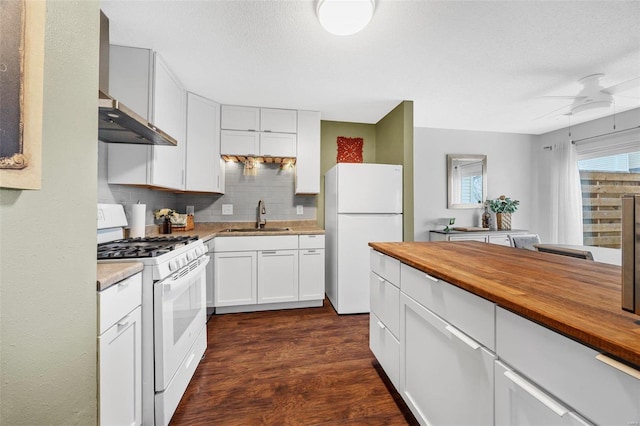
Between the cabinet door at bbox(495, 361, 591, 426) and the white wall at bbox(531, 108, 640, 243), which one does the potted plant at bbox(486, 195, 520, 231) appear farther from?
the cabinet door at bbox(495, 361, 591, 426)

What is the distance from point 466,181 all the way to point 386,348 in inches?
136

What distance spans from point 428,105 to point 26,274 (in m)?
3.49

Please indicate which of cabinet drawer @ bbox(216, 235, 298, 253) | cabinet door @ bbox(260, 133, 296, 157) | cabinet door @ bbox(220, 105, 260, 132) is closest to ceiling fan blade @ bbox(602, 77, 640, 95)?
cabinet door @ bbox(260, 133, 296, 157)

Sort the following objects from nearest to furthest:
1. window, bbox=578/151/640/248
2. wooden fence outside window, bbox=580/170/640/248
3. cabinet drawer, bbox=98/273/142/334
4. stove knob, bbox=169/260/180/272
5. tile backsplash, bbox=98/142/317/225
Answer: cabinet drawer, bbox=98/273/142/334 < stove knob, bbox=169/260/180/272 < tile backsplash, bbox=98/142/317/225 < window, bbox=578/151/640/248 < wooden fence outside window, bbox=580/170/640/248

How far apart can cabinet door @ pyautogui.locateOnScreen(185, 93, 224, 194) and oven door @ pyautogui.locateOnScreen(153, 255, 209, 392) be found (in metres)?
1.27

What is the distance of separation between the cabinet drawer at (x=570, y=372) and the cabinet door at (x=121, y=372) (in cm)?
136

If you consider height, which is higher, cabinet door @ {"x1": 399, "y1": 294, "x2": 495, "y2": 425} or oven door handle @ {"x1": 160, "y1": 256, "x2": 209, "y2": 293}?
oven door handle @ {"x1": 160, "y1": 256, "x2": 209, "y2": 293}

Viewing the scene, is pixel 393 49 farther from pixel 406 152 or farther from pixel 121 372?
pixel 121 372

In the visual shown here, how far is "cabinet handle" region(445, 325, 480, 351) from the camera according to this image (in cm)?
84

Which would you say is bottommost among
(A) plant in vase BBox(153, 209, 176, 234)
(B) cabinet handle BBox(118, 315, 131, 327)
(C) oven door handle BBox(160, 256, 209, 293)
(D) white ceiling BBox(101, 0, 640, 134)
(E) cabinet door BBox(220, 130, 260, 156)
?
(B) cabinet handle BBox(118, 315, 131, 327)

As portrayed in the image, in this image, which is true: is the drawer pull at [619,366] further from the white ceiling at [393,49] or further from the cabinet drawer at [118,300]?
the white ceiling at [393,49]

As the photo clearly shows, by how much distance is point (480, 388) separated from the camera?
828mm

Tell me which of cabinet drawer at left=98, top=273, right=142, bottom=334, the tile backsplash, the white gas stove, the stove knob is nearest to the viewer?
cabinet drawer at left=98, top=273, right=142, bottom=334

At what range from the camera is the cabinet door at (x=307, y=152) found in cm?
310
